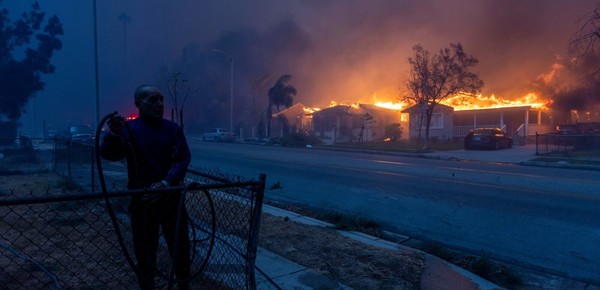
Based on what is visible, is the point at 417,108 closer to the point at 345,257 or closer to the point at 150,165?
the point at 345,257

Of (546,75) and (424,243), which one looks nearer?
(424,243)

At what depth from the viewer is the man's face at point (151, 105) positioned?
2.94 meters

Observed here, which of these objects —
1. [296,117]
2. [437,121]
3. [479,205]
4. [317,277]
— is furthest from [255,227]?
[296,117]

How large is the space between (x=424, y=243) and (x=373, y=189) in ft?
13.8

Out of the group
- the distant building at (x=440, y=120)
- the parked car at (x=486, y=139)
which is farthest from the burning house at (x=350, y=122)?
the parked car at (x=486, y=139)

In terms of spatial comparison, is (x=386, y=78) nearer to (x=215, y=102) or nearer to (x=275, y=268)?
(x=215, y=102)

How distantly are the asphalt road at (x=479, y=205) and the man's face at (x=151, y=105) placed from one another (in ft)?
14.3

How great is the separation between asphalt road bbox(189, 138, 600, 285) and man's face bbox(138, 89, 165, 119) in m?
4.36

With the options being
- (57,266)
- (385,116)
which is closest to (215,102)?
(385,116)

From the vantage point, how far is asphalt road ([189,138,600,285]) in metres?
5.40

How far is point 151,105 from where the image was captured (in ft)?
9.66

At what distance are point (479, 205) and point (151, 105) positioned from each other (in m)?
6.84

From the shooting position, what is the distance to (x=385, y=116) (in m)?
39.7

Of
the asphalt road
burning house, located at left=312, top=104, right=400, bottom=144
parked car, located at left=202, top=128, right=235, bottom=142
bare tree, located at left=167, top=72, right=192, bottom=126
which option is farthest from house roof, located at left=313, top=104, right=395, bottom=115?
the asphalt road
